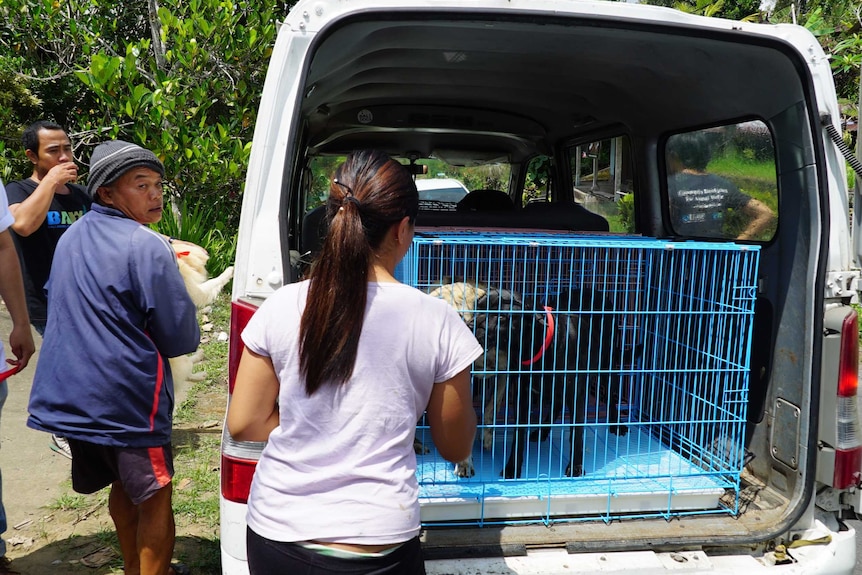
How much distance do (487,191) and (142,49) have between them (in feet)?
14.8

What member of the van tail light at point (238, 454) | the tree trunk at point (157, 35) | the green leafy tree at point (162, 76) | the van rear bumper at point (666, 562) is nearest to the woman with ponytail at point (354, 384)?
the van tail light at point (238, 454)

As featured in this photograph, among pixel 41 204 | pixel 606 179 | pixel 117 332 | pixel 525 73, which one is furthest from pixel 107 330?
pixel 606 179

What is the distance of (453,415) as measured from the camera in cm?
160

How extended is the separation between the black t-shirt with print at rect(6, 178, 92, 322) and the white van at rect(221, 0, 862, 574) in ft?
5.53

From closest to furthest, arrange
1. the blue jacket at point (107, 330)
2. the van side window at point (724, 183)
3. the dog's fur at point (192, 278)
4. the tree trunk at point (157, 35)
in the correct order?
the blue jacket at point (107, 330), the van side window at point (724, 183), the dog's fur at point (192, 278), the tree trunk at point (157, 35)

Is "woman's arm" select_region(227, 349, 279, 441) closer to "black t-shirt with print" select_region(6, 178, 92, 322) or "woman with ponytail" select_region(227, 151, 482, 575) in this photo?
"woman with ponytail" select_region(227, 151, 482, 575)

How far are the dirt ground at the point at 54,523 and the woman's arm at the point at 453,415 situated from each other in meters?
2.07

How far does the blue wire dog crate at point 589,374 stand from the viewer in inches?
100

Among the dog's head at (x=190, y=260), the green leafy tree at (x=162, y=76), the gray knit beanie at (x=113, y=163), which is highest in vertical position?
the green leafy tree at (x=162, y=76)

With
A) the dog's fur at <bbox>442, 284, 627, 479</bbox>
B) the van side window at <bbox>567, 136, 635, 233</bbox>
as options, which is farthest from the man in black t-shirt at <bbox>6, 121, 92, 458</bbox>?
the van side window at <bbox>567, 136, 635, 233</bbox>

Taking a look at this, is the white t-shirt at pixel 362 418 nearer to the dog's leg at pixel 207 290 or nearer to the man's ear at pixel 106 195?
the man's ear at pixel 106 195

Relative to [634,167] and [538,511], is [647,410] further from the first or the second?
[634,167]

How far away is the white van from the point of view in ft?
7.28

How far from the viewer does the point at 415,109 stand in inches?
185
